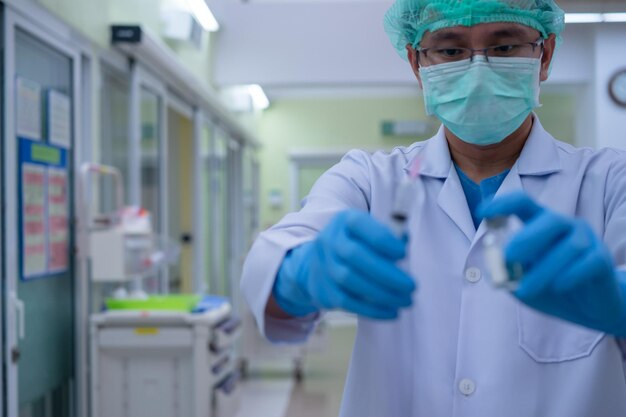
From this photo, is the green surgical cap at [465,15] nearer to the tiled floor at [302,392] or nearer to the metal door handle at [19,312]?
the metal door handle at [19,312]

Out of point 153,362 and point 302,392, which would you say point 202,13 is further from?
point 302,392

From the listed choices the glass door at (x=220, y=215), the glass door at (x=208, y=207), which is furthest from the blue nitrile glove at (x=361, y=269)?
the glass door at (x=220, y=215)

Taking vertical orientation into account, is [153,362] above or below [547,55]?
below

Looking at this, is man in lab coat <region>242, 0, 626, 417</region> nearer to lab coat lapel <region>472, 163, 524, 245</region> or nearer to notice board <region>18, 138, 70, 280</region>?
lab coat lapel <region>472, 163, 524, 245</region>

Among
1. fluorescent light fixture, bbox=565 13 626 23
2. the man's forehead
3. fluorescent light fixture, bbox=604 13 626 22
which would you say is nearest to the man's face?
the man's forehead

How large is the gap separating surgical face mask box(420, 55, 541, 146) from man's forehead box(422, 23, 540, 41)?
0.04 meters

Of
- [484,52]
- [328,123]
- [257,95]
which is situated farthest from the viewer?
[328,123]

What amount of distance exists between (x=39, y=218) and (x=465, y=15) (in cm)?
237

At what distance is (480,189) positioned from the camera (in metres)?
1.24

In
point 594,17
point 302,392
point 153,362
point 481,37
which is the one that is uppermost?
point 594,17

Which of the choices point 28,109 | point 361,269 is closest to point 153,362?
point 28,109

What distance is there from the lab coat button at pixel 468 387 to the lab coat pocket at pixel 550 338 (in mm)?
98

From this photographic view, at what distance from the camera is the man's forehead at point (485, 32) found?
115cm

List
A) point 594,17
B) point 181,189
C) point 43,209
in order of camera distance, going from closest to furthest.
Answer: point 43,209
point 594,17
point 181,189
